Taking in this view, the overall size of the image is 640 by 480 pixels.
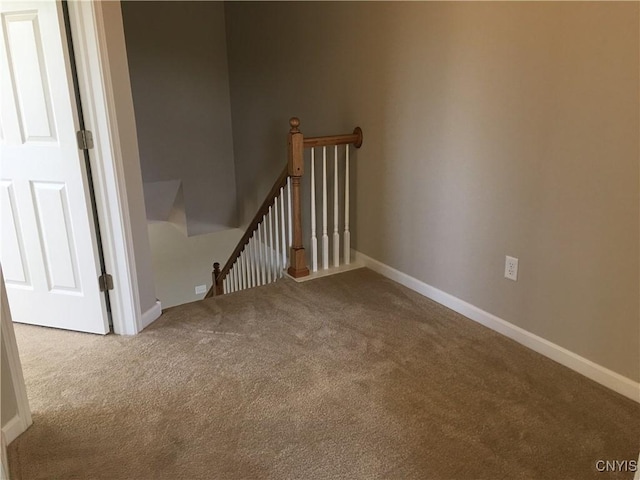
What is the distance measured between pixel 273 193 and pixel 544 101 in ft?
6.70

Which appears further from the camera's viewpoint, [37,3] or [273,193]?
[273,193]

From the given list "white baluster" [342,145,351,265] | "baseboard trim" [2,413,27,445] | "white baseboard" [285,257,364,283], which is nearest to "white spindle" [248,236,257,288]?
"white baseboard" [285,257,364,283]

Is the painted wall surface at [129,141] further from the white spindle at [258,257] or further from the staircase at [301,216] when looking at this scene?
the white spindle at [258,257]

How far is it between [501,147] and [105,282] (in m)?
2.07

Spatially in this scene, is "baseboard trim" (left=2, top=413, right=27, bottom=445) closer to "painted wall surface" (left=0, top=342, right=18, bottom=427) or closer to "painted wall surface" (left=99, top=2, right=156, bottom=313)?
"painted wall surface" (left=0, top=342, right=18, bottom=427)

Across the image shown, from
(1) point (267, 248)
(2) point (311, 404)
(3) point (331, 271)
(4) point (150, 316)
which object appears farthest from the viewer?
(1) point (267, 248)

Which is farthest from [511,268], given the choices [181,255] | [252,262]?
[181,255]

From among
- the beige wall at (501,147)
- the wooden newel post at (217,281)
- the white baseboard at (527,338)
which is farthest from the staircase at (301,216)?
the wooden newel post at (217,281)

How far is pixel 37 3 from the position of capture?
2.25 meters

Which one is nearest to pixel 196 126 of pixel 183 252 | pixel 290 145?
pixel 183 252

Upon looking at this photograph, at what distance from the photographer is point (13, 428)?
196cm

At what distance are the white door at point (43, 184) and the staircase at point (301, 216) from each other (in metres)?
1.26

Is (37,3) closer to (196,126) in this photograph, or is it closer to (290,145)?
(290,145)

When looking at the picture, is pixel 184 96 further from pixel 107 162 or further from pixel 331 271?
pixel 107 162
